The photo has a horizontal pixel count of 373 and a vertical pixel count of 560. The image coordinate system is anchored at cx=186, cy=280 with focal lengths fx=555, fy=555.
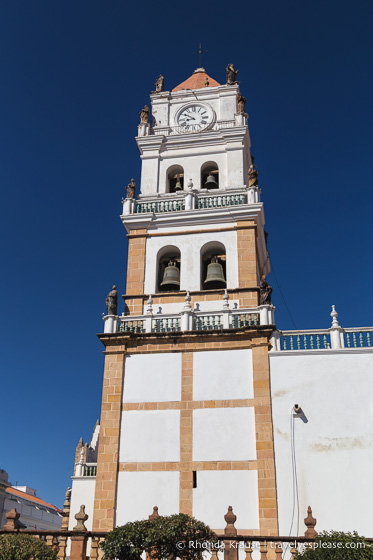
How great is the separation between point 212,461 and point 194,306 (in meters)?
5.40

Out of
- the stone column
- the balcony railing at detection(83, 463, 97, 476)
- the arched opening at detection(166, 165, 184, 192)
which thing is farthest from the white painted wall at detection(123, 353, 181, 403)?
the arched opening at detection(166, 165, 184, 192)

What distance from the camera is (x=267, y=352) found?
17.0 m

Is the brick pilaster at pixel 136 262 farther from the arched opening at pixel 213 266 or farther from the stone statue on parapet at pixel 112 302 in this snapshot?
the arched opening at pixel 213 266

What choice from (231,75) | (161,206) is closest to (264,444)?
(161,206)

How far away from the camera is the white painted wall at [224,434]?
1590 centimetres

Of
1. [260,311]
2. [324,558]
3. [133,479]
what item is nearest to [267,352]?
[260,311]

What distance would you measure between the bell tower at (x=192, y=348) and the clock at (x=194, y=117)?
0.46m

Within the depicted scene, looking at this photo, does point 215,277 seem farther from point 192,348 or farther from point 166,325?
point 192,348

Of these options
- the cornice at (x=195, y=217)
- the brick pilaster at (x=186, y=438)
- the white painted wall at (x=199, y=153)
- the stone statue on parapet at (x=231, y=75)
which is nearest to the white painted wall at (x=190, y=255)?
the cornice at (x=195, y=217)

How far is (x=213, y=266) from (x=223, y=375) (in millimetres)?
4486

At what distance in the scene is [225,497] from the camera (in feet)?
50.5

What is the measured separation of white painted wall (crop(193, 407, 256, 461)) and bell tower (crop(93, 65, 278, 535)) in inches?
1.2

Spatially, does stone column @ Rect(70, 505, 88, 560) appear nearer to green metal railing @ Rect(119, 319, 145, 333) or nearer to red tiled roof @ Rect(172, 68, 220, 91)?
green metal railing @ Rect(119, 319, 145, 333)

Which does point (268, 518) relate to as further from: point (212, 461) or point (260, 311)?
point (260, 311)
